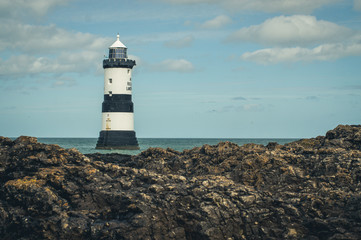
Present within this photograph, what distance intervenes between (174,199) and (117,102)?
3751 cm

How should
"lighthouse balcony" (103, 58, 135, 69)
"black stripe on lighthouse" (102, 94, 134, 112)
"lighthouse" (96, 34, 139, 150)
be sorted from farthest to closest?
1. "lighthouse balcony" (103, 58, 135, 69)
2. "lighthouse" (96, 34, 139, 150)
3. "black stripe on lighthouse" (102, 94, 134, 112)

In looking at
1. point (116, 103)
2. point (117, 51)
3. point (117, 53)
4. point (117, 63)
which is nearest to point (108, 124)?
point (116, 103)

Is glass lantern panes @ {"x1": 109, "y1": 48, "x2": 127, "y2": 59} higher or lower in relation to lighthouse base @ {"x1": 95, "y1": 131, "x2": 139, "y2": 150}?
higher

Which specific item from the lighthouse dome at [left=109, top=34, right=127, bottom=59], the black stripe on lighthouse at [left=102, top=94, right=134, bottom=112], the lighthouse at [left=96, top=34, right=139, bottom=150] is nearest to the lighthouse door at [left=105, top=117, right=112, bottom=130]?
the lighthouse at [left=96, top=34, right=139, bottom=150]

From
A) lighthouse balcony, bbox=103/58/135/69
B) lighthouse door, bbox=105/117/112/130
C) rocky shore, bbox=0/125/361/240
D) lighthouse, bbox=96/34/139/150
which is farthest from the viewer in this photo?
→ lighthouse door, bbox=105/117/112/130

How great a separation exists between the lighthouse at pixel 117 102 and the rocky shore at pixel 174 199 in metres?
33.5

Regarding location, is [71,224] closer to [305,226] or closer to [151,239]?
[151,239]

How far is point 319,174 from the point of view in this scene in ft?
52.6

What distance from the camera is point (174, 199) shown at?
13.6 m

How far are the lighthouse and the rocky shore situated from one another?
33.5m

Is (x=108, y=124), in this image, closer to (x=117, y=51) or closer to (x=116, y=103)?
(x=116, y=103)

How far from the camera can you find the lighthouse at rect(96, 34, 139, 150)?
5038cm

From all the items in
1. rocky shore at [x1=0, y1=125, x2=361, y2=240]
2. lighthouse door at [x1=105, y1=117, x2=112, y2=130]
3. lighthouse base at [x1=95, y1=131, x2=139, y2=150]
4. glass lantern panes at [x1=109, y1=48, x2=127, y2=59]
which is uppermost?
glass lantern panes at [x1=109, y1=48, x2=127, y2=59]

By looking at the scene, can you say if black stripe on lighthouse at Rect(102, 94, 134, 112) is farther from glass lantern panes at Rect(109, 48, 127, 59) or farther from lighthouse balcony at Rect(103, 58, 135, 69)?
glass lantern panes at Rect(109, 48, 127, 59)
